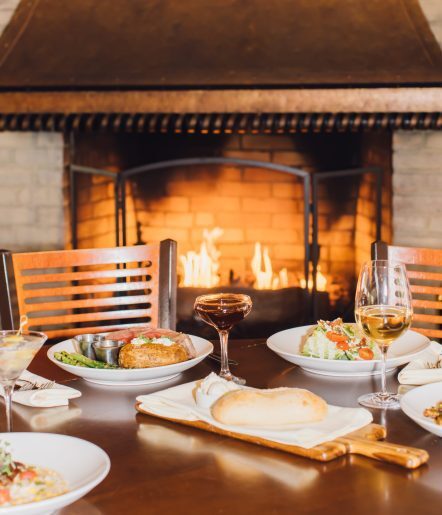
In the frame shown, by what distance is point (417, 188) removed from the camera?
3.17 m

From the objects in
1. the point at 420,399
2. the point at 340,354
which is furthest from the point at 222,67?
the point at 420,399

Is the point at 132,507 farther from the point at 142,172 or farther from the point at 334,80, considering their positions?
the point at 142,172

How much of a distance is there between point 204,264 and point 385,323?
219 centimetres

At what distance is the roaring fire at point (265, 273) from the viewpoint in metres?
3.56

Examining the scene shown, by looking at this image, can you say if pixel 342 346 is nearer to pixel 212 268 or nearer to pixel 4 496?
pixel 4 496

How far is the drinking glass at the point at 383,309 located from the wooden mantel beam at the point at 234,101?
1.60m

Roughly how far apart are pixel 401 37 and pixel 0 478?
2552 mm

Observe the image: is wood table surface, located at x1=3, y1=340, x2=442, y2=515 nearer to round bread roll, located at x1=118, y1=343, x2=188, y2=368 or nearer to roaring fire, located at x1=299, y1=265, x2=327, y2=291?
round bread roll, located at x1=118, y1=343, x2=188, y2=368

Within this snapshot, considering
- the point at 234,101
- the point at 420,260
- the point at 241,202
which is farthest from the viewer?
the point at 241,202

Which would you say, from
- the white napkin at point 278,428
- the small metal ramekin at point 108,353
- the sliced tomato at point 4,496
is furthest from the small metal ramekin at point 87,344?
the sliced tomato at point 4,496

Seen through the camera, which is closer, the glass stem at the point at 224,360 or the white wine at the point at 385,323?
the white wine at the point at 385,323

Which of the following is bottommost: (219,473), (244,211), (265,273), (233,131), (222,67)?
(219,473)

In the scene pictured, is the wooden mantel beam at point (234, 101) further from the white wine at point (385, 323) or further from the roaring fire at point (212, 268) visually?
the white wine at point (385, 323)

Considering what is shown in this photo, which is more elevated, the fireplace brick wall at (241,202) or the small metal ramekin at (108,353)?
the fireplace brick wall at (241,202)
